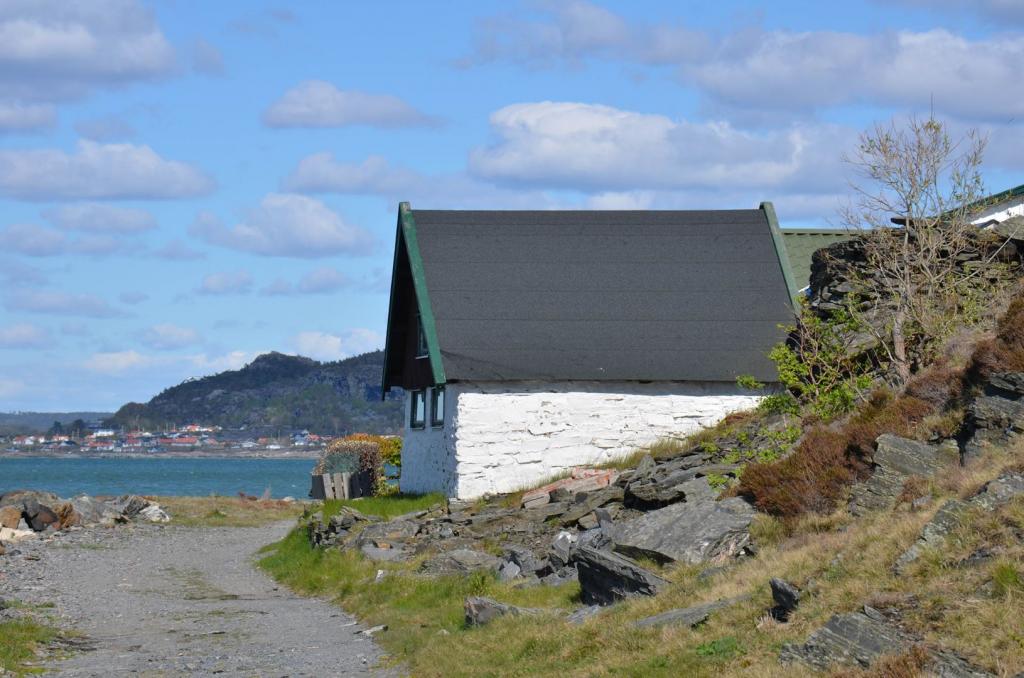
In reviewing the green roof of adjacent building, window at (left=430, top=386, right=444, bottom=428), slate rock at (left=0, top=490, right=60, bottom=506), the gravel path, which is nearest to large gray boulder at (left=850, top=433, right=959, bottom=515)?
the gravel path

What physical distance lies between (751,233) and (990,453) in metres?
19.7

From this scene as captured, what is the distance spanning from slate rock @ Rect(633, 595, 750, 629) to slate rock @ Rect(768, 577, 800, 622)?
680mm

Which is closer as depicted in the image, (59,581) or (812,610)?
(812,610)

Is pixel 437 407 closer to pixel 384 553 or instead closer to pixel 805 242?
pixel 384 553

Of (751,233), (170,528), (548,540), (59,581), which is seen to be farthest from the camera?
(170,528)

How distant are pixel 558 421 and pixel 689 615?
16.4 metres

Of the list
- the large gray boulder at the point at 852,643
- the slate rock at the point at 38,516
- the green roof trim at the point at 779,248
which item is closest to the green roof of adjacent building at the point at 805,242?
the green roof trim at the point at 779,248

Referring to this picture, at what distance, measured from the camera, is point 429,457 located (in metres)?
32.0

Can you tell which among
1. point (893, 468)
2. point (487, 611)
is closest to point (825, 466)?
point (893, 468)

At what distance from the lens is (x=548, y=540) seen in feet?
70.4

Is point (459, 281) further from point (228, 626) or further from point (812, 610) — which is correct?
point (812, 610)

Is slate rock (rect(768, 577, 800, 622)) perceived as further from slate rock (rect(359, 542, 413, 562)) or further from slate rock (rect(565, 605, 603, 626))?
slate rock (rect(359, 542, 413, 562))

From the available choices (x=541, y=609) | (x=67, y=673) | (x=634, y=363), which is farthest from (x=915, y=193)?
(x=67, y=673)

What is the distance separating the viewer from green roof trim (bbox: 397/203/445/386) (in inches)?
1133
